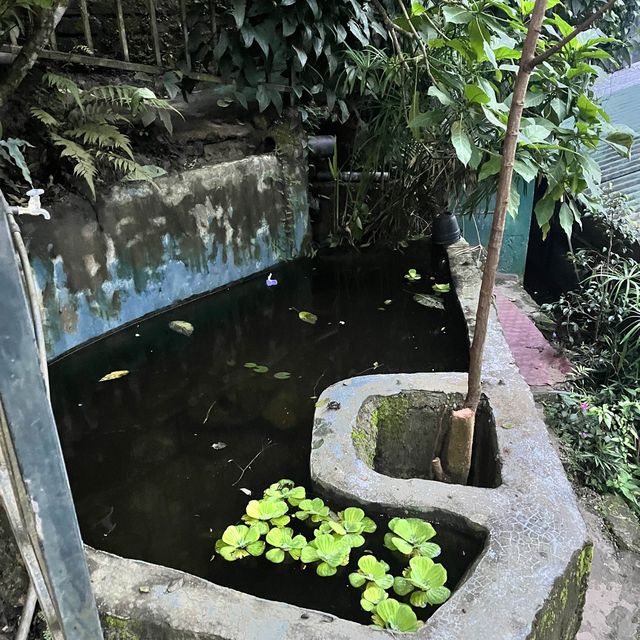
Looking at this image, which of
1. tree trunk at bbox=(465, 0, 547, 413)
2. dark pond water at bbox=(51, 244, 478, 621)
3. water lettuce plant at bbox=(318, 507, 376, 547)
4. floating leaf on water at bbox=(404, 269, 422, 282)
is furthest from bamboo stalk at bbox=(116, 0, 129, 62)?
water lettuce plant at bbox=(318, 507, 376, 547)

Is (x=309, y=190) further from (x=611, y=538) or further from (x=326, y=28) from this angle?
(x=611, y=538)

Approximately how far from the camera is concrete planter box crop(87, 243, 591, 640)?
4.66ft

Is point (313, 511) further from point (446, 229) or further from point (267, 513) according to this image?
point (446, 229)

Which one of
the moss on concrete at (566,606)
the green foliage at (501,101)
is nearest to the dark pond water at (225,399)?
the moss on concrete at (566,606)

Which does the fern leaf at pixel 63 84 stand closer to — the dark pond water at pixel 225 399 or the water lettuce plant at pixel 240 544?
the dark pond water at pixel 225 399

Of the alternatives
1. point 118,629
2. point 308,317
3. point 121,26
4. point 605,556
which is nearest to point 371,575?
point 118,629

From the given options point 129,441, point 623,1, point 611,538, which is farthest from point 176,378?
point 623,1

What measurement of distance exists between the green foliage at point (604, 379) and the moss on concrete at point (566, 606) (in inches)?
41.5

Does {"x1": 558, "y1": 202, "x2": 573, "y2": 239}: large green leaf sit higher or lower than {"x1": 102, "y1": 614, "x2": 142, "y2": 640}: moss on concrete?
higher

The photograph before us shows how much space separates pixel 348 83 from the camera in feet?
14.8

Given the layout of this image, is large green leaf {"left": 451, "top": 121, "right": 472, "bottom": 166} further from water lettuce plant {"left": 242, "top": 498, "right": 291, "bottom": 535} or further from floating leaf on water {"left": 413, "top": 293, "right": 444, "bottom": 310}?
floating leaf on water {"left": 413, "top": 293, "right": 444, "bottom": 310}

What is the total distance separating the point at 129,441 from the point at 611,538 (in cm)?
221

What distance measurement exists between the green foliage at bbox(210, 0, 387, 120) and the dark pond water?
147 centimetres

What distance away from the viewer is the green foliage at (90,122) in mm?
3344
